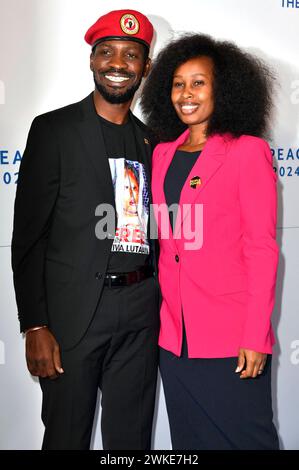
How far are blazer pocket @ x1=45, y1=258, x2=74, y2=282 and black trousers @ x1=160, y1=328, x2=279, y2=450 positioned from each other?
0.38 m

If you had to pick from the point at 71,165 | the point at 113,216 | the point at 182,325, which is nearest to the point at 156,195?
the point at 113,216

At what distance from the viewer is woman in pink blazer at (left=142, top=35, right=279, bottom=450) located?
5.12ft

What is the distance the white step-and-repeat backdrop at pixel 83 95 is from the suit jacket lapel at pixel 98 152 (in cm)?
50

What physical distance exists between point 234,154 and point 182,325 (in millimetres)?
493

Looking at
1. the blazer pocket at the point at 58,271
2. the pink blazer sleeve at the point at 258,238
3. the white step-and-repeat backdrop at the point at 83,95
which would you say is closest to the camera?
the pink blazer sleeve at the point at 258,238

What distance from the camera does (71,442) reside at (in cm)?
168

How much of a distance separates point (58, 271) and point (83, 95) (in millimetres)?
791

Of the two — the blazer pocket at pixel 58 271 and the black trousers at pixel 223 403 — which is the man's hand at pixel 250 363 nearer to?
the black trousers at pixel 223 403

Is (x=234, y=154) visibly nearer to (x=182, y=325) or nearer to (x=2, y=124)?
(x=182, y=325)

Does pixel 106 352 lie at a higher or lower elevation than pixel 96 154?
lower

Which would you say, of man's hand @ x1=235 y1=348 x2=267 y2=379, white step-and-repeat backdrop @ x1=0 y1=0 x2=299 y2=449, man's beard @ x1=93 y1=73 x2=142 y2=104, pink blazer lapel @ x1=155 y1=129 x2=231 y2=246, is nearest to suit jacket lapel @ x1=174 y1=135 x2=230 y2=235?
pink blazer lapel @ x1=155 y1=129 x2=231 y2=246

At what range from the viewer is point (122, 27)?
172 cm

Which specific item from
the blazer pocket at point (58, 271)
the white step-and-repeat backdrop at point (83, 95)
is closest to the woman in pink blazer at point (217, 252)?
the blazer pocket at point (58, 271)

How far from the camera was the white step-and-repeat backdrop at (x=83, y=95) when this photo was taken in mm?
2061
